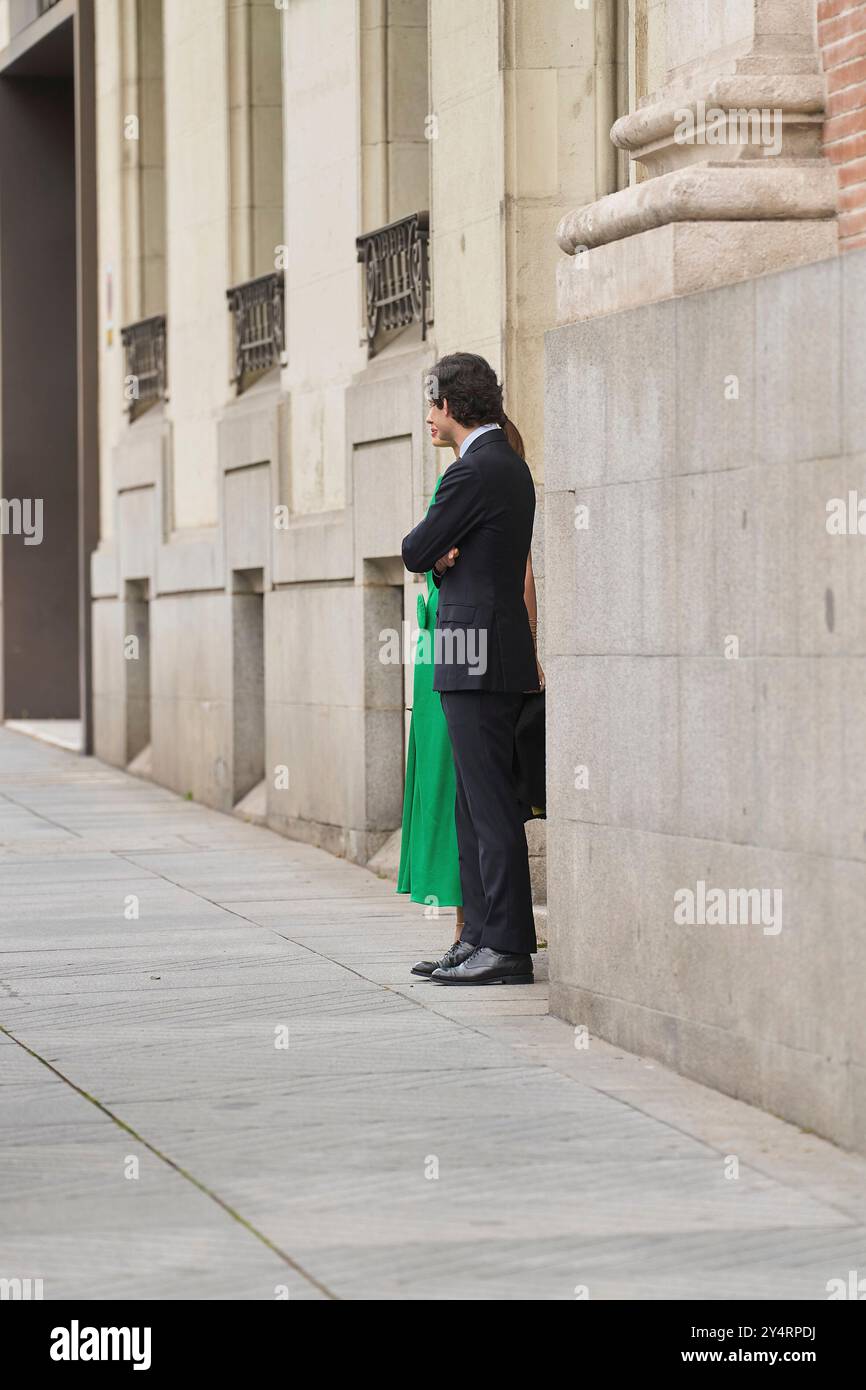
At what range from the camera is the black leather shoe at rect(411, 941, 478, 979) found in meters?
8.67

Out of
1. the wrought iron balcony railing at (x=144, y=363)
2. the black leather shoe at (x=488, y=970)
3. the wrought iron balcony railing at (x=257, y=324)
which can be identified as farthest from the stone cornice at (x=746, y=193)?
the wrought iron balcony railing at (x=144, y=363)

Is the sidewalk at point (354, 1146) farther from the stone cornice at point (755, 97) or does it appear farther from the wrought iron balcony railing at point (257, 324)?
the wrought iron balcony railing at point (257, 324)

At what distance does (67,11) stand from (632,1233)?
17.4 meters

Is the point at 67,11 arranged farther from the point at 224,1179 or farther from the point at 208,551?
the point at 224,1179

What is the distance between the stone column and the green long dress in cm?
188

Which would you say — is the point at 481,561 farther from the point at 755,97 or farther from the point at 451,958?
the point at 755,97

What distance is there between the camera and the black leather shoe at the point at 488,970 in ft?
28.2

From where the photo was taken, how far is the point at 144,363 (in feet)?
61.0

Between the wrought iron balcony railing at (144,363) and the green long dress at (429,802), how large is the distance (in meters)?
9.39

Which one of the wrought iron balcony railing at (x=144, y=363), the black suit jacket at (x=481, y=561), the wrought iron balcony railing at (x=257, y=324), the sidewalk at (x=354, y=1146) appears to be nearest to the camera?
the sidewalk at (x=354, y=1146)

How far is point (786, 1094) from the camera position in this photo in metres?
6.40

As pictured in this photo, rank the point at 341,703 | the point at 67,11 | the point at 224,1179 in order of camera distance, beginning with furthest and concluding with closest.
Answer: the point at 67,11
the point at 341,703
the point at 224,1179
